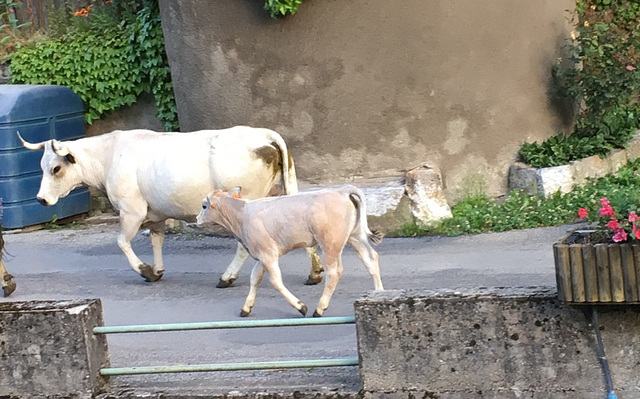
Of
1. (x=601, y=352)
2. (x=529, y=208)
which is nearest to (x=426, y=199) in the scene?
(x=529, y=208)

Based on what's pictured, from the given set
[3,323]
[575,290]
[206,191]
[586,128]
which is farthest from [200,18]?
[575,290]

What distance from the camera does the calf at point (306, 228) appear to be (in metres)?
Result: 6.82

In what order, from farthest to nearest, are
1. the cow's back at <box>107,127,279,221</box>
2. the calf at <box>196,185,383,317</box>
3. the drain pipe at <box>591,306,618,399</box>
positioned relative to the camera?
the cow's back at <box>107,127,279,221</box> < the calf at <box>196,185,383,317</box> < the drain pipe at <box>591,306,618,399</box>

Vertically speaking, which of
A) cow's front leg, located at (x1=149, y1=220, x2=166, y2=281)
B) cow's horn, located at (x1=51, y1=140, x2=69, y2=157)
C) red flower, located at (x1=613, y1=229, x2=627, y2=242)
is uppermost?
cow's horn, located at (x1=51, y1=140, x2=69, y2=157)

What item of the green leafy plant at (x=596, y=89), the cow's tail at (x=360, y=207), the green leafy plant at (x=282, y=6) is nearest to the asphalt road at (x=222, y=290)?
the cow's tail at (x=360, y=207)

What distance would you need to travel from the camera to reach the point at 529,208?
31.9 ft

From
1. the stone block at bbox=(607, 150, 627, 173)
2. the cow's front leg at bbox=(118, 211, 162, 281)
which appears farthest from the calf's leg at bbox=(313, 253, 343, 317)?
the stone block at bbox=(607, 150, 627, 173)

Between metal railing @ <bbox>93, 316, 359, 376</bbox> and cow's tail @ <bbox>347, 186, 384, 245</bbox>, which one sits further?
cow's tail @ <bbox>347, 186, 384, 245</bbox>

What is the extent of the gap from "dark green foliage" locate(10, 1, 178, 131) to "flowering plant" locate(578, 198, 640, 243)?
23.9 ft

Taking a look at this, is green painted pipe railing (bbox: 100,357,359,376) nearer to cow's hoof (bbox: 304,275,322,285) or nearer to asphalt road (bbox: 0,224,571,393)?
asphalt road (bbox: 0,224,571,393)

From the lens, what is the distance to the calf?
22.4 feet

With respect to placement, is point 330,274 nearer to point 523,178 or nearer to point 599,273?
point 599,273

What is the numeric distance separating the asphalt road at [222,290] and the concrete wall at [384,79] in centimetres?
114

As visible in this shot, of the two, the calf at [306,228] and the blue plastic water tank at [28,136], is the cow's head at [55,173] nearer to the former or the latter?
the calf at [306,228]
